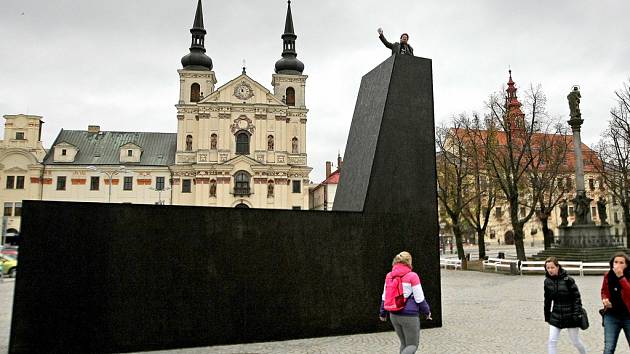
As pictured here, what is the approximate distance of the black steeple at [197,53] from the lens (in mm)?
62250

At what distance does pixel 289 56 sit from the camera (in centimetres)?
6562

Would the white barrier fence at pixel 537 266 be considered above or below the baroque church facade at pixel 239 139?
below

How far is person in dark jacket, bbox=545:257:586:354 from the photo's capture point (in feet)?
18.8

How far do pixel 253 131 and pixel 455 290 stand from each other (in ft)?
152

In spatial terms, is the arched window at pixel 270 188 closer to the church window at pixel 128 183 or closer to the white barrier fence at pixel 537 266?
the church window at pixel 128 183

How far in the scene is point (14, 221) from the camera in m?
55.2

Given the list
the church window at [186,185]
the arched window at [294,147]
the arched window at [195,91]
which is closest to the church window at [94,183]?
the church window at [186,185]

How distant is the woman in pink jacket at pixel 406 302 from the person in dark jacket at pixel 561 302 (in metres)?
1.60

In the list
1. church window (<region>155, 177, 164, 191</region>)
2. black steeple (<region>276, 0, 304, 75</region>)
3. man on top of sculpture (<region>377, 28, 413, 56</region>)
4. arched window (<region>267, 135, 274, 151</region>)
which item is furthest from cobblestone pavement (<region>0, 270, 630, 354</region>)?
black steeple (<region>276, 0, 304, 75</region>)

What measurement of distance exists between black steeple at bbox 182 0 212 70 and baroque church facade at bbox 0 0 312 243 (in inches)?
5.1

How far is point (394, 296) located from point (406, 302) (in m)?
0.16

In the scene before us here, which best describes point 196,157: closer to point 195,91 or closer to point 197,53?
point 195,91

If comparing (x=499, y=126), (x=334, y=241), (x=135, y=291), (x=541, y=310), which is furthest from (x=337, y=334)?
(x=499, y=126)

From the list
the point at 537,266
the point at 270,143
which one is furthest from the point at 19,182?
the point at 537,266
